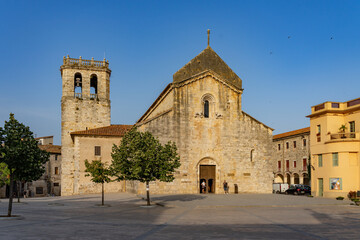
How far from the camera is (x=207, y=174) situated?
140ft

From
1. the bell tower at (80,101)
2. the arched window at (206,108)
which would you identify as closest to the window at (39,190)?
the bell tower at (80,101)

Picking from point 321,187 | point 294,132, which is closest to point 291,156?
point 294,132

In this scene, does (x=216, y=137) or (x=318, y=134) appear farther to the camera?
(x=216, y=137)

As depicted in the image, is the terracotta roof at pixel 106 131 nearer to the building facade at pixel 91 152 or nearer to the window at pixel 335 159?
the building facade at pixel 91 152

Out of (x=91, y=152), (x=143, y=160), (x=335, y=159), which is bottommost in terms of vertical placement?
(x=335, y=159)

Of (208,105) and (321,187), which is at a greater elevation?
(208,105)

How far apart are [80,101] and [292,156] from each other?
35201mm

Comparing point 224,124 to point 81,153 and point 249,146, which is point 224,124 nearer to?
point 249,146

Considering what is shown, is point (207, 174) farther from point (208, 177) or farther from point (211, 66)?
point (211, 66)

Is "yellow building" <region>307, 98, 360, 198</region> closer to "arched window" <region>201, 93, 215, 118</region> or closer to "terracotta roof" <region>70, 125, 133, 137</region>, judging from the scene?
"arched window" <region>201, 93, 215, 118</region>

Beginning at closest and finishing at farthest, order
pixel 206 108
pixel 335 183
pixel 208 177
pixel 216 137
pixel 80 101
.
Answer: pixel 335 183 → pixel 208 177 → pixel 216 137 → pixel 206 108 → pixel 80 101

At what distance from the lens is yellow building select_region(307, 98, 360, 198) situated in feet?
126

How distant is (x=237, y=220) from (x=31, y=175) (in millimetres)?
11947

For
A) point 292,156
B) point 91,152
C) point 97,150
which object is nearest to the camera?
point 91,152
